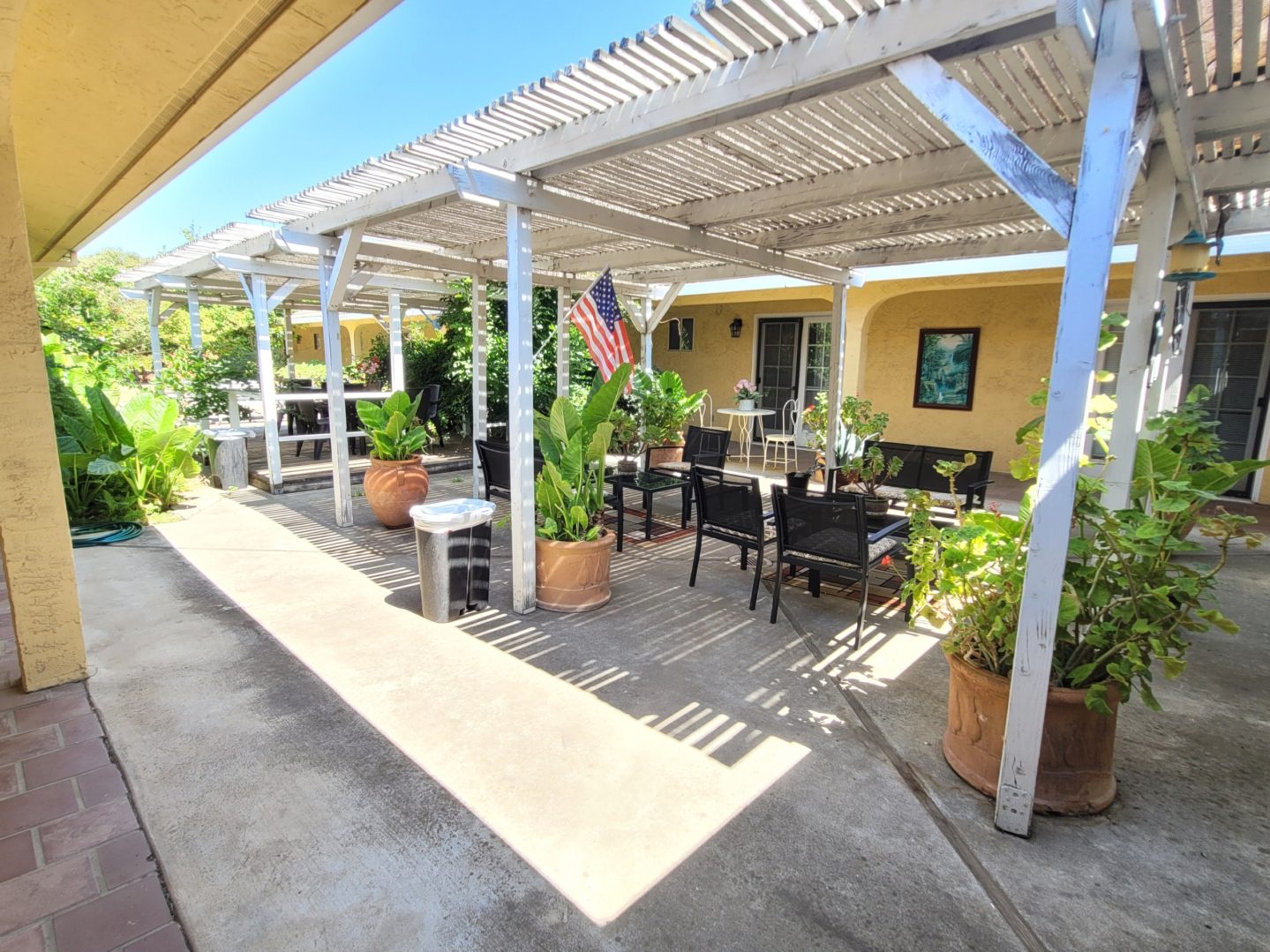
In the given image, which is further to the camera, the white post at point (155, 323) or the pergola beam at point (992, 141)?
the white post at point (155, 323)

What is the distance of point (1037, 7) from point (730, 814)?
2682 millimetres

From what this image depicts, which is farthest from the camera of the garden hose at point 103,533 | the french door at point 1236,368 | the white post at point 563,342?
the white post at point 563,342

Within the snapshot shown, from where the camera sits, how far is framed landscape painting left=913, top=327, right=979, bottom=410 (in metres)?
8.20

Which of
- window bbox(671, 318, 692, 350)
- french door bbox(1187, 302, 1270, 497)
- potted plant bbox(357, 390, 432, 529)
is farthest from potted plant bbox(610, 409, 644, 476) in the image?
french door bbox(1187, 302, 1270, 497)

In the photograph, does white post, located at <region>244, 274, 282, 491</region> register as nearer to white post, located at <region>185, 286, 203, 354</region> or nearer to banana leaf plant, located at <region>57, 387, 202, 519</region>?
banana leaf plant, located at <region>57, 387, 202, 519</region>

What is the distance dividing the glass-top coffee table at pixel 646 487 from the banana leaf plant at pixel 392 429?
1853mm

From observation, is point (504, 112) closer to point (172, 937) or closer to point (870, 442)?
point (172, 937)

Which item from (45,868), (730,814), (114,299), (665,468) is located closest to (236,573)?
(45,868)

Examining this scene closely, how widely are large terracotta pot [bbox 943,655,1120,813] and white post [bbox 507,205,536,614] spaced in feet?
8.13

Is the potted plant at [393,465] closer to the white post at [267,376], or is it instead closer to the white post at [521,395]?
the white post at [267,376]

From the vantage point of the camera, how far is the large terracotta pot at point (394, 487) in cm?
552

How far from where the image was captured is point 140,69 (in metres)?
2.34

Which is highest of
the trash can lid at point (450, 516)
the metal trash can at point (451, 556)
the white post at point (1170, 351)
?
the white post at point (1170, 351)

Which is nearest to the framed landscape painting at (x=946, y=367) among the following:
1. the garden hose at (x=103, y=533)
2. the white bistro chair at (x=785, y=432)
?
the white bistro chair at (x=785, y=432)
